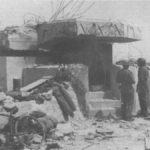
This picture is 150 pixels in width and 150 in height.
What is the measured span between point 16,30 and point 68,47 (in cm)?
310

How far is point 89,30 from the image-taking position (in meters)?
11.9

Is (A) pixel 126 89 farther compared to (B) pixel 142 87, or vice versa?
(B) pixel 142 87

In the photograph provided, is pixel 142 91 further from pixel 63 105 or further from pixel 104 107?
pixel 63 105

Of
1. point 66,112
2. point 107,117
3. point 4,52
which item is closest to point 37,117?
point 66,112

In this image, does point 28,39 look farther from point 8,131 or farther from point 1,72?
point 8,131

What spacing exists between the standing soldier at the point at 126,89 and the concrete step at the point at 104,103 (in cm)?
46

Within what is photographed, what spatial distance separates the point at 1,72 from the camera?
1756cm

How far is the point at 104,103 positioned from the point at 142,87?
121 centimetres

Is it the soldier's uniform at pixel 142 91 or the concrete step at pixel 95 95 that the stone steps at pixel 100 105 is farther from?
the soldier's uniform at pixel 142 91

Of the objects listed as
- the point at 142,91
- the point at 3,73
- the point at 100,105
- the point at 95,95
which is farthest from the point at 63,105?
the point at 3,73

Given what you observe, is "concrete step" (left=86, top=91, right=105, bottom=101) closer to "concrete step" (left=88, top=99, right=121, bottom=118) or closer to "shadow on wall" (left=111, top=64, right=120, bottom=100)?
"concrete step" (left=88, top=99, right=121, bottom=118)

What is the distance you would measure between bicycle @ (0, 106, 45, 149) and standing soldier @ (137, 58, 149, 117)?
15.1 feet

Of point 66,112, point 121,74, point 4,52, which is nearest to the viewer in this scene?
point 66,112

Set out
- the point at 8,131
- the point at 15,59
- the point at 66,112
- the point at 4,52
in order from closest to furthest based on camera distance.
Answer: the point at 8,131, the point at 66,112, the point at 4,52, the point at 15,59
